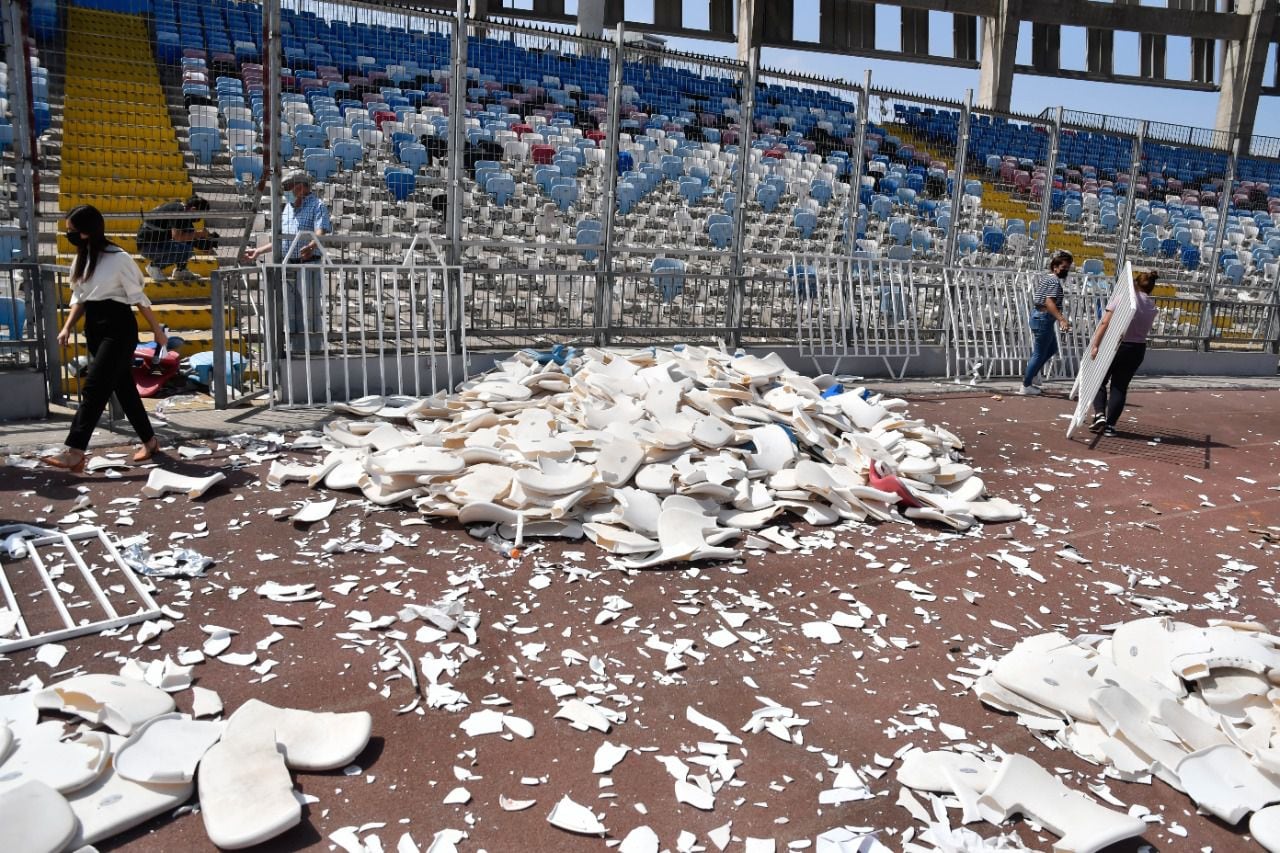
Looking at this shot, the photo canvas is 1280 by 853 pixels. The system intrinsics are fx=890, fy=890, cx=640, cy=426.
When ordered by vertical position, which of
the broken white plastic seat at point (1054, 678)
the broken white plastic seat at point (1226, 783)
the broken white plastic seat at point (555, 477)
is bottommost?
the broken white plastic seat at point (1226, 783)

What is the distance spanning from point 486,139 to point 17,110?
391 cm

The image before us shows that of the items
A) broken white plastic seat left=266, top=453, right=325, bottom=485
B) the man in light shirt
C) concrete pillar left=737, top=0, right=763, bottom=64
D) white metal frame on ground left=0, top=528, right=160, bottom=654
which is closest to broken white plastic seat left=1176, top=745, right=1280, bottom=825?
white metal frame on ground left=0, top=528, right=160, bottom=654

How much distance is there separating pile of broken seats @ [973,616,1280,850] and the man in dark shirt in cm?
893

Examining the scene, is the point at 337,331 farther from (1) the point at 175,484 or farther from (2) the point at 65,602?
(2) the point at 65,602

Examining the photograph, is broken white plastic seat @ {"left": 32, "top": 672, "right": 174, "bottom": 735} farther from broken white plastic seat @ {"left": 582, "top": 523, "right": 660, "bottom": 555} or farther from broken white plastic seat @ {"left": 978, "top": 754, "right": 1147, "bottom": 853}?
broken white plastic seat @ {"left": 978, "top": 754, "right": 1147, "bottom": 853}

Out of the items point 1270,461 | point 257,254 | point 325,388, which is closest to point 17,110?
point 257,254

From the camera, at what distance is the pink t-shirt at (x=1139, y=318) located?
893cm

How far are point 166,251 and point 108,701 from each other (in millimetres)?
7487

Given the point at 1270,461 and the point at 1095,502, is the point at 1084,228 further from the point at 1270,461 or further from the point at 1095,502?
the point at 1095,502

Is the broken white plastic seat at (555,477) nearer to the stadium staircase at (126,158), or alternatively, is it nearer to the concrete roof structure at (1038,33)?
the stadium staircase at (126,158)

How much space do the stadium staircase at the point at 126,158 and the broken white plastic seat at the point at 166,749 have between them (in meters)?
7.26

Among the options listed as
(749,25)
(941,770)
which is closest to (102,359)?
(941,770)

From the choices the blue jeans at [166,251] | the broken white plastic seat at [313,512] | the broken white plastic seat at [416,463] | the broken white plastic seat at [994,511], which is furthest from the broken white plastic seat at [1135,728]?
the blue jeans at [166,251]

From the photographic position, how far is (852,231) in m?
11.0
